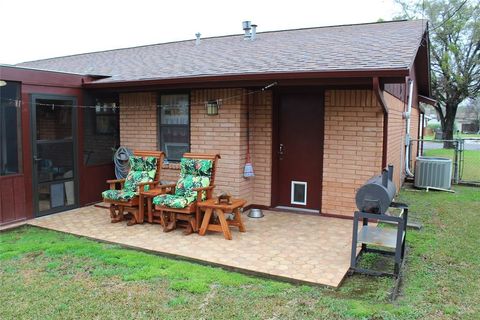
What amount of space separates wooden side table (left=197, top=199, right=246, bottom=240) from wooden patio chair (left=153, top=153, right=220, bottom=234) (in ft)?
0.47

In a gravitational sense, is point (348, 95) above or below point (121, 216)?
above

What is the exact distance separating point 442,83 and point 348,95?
20760 mm

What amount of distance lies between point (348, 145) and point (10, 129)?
522 cm

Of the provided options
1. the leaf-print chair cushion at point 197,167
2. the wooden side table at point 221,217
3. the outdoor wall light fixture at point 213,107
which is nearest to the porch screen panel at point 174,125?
the outdoor wall light fixture at point 213,107

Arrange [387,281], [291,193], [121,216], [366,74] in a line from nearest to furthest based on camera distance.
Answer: [387,281] < [366,74] < [121,216] < [291,193]

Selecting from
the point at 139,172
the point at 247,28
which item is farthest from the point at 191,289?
the point at 247,28

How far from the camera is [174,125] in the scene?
24.2ft

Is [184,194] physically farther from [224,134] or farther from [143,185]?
[224,134]

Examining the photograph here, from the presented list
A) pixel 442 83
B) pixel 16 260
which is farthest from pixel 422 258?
pixel 442 83

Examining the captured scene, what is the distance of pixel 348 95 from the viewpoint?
6.36m

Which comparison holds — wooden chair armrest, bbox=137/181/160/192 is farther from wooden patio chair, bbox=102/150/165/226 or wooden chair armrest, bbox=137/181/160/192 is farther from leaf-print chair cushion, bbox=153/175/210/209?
leaf-print chair cushion, bbox=153/175/210/209

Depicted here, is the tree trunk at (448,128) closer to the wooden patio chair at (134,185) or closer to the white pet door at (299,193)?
the white pet door at (299,193)

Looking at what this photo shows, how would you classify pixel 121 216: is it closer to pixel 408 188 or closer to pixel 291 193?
pixel 291 193

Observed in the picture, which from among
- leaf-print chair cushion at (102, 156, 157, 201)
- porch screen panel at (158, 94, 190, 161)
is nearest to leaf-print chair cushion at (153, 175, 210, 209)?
leaf-print chair cushion at (102, 156, 157, 201)
